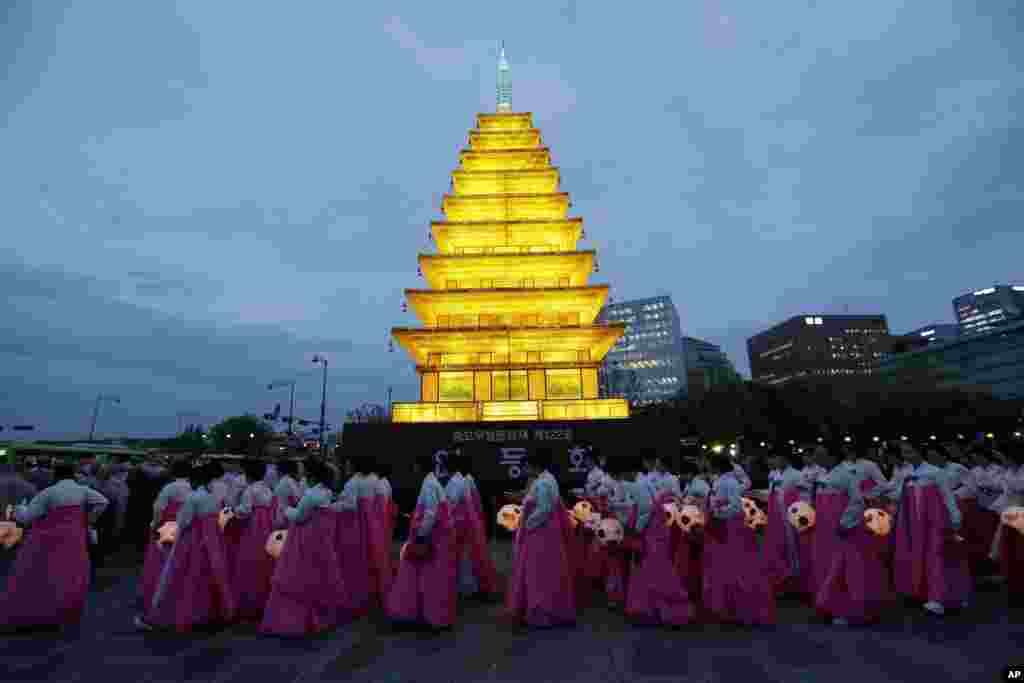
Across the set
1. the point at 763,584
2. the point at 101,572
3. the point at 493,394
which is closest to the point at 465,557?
the point at 763,584

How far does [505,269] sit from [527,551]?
1397 centimetres

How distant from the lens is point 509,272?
62.5ft

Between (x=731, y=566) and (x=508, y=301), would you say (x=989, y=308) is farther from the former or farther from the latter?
(x=731, y=566)

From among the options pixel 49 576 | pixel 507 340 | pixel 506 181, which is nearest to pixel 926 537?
pixel 49 576

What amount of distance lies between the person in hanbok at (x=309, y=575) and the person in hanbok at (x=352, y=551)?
0.33 metres

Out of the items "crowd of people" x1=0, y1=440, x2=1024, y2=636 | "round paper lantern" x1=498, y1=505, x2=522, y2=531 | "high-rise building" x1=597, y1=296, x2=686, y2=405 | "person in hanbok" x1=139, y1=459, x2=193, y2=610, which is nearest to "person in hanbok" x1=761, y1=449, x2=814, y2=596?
"crowd of people" x1=0, y1=440, x2=1024, y2=636

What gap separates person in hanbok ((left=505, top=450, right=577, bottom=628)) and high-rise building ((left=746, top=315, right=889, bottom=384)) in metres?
113

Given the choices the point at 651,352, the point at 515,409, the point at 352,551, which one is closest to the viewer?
the point at 352,551

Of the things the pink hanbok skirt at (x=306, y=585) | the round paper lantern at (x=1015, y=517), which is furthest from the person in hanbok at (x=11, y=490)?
the round paper lantern at (x=1015, y=517)

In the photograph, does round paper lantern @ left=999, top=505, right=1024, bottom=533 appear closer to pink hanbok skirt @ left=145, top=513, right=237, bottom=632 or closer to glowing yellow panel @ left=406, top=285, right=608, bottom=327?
pink hanbok skirt @ left=145, top=513, right=237, bottom=632

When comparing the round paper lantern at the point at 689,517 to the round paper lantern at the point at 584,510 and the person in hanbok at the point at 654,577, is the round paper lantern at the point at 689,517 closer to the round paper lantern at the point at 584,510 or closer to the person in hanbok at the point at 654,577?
the person in hanbok at the point at 654,577

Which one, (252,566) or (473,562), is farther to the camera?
(473,562)

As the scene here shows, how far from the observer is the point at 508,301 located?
1842cm

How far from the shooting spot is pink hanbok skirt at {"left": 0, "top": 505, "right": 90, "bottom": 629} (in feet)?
18.8
